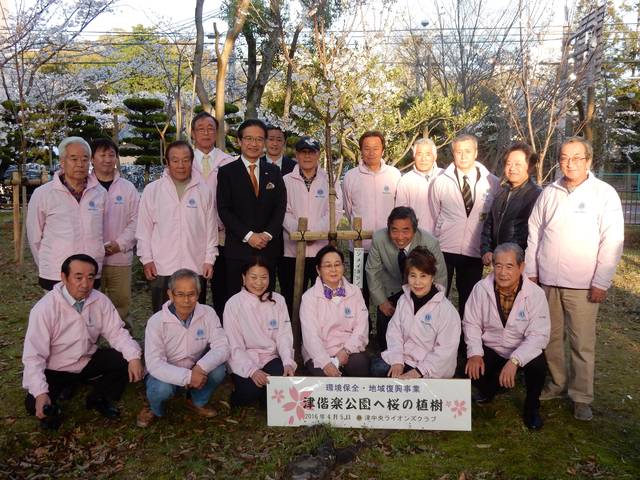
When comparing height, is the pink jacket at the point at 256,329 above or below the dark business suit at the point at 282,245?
below

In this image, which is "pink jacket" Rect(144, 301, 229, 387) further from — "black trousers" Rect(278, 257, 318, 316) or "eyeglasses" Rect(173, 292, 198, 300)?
"black trousers" Rect(278, 257, 318, 316)

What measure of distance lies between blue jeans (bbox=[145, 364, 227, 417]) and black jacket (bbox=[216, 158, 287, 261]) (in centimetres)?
104

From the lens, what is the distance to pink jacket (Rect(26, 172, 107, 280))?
4.20 meters

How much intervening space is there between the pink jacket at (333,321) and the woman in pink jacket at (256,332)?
16 cm

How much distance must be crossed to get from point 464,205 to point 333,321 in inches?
61.4

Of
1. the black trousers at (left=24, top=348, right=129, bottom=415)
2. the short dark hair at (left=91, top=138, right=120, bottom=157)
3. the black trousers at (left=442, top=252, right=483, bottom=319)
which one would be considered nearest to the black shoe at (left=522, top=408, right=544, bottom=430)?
the black trousers at (left=442, top=252, right=483, bottom=319)

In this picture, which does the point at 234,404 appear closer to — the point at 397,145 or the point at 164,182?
the point at 164,182

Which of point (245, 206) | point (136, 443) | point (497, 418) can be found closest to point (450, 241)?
point (497, 418)

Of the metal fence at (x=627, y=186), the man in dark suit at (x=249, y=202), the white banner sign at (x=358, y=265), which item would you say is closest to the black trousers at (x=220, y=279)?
the man in dark suit at (x=249, y=202)

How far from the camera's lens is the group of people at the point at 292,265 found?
147 inches

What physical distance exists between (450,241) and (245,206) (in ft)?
5.98

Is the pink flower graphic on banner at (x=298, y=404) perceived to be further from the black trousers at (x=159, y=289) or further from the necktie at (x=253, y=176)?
the necktie at (x=253, y=176)

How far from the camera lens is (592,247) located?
12.2 ft

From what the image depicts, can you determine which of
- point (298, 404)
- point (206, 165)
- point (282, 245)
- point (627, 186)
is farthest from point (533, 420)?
point (627, 186)
